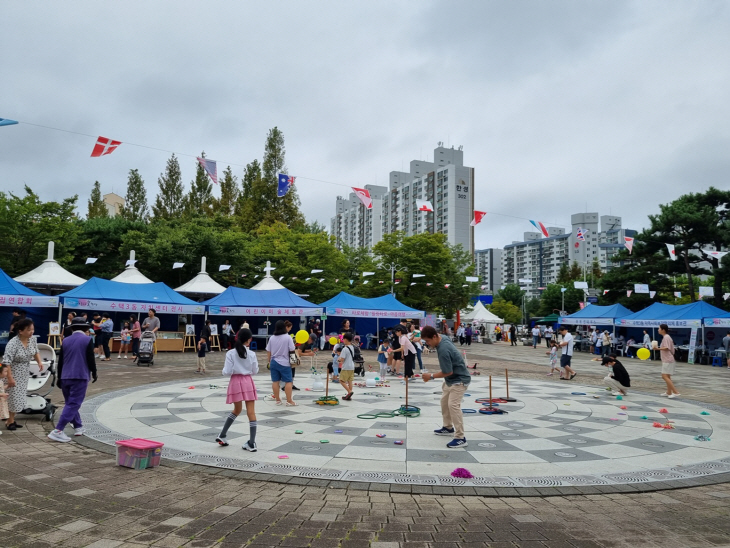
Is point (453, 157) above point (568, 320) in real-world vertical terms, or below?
above

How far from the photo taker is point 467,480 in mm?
5297

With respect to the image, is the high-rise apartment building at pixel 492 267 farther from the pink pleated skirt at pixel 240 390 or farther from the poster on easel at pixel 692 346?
the pink pleated skirt at pixel 240 390

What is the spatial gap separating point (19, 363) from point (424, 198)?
322 ft

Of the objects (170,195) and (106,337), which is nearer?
(106,337)

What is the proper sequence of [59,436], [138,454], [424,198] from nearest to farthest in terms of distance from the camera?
1. [138,454]
2. [59,436]
3. [424,198]

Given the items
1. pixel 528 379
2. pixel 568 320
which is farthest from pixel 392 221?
pixel 528 379

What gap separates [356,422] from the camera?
8258mm

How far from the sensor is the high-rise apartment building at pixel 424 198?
3730 inches

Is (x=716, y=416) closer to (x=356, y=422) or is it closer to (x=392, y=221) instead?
(x=356, y=422)

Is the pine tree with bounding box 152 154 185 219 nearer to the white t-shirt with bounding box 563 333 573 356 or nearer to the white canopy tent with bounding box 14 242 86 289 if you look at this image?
the white canopy tent with bounding box 14 242 86 289

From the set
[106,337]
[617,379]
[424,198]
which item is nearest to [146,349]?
[106,337]

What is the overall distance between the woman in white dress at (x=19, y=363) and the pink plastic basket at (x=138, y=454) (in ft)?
9.40

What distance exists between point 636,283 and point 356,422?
32087mm

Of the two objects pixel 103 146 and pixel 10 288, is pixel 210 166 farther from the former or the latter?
pixel 10 288
